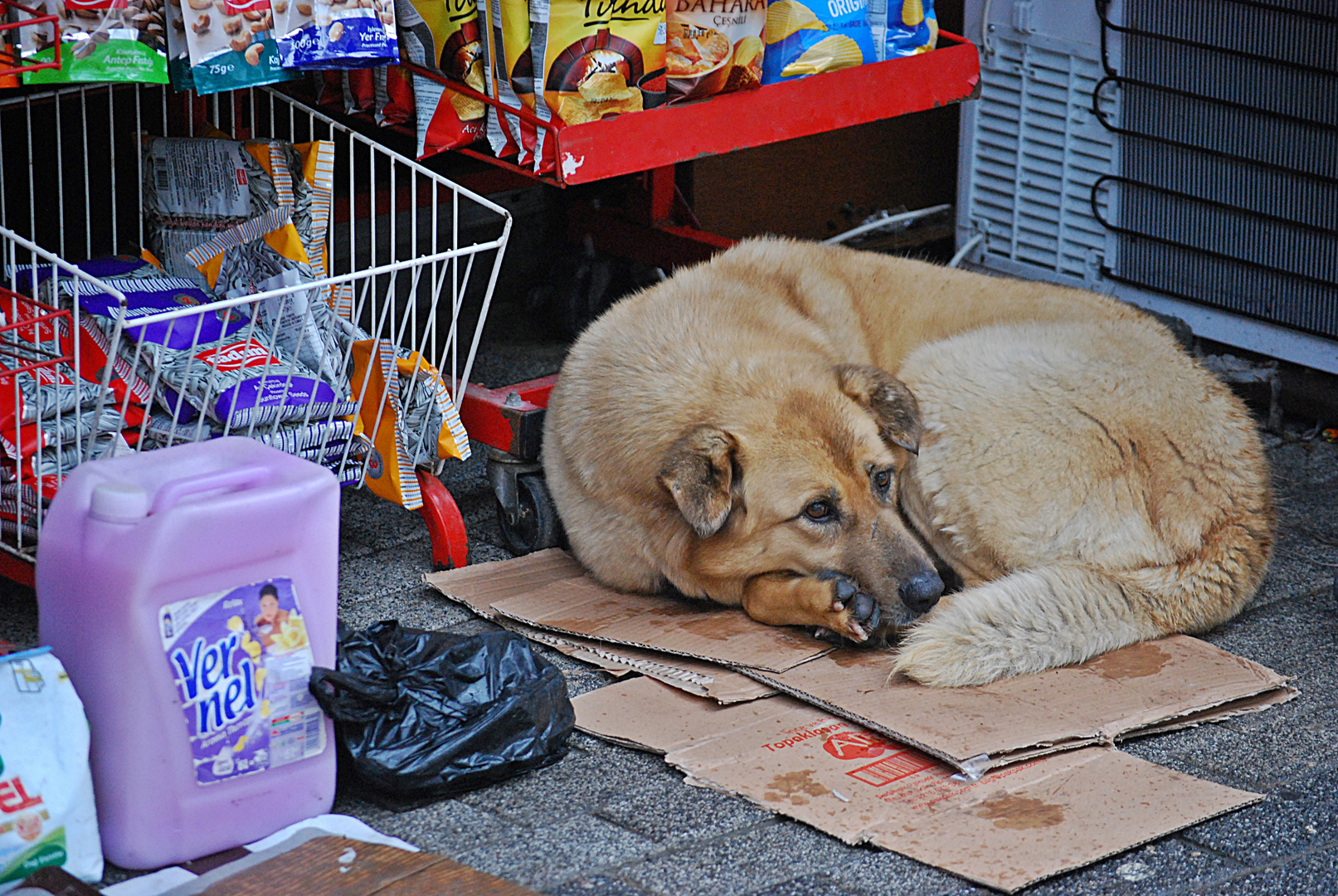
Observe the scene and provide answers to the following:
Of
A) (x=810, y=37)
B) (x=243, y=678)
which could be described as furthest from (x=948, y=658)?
(x=810, y=37)

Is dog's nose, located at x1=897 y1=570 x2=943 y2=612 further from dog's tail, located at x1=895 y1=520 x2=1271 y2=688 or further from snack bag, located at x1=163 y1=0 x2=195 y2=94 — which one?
snack bag, located at x1=163 y1=0 x2=195 y2=94

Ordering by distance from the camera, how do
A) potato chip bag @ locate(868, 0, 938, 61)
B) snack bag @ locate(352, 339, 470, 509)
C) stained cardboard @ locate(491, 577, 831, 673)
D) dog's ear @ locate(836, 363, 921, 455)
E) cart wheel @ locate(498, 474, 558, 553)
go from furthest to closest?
potato chip bag @ locate(868, 0, 938, 61) → cart wheel @ locate(498, 474, 558, 553) → snack bag @ locate(352, 339, 470, 509) → dog's ear @ locate(836, 363, 921, 455) → stained cardboard @ locate(491, 577, 831, 673)

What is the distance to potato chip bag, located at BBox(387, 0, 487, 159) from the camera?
10.2 ft

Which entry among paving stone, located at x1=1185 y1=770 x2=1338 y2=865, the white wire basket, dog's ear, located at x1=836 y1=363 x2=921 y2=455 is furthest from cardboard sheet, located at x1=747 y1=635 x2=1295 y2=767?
the white wire basket

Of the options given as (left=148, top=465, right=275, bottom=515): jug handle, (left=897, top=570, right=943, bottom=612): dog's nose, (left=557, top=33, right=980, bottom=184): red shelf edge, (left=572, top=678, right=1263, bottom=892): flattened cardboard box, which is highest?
(left=557, top=33, right=980, bottom=184): red shelf edge

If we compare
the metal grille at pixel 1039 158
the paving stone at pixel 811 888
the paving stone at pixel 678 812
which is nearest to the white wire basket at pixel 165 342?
the paving stone at pixel 678 812

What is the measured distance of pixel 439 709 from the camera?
96.9 inches

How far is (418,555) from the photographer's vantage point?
348 cm

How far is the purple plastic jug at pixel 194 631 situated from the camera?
6.86 feet

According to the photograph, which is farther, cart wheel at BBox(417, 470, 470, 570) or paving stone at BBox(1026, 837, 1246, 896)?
cart wheel at BBox(417, 470, 470, 570)

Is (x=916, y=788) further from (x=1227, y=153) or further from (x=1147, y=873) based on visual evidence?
(x=1227, y=153)

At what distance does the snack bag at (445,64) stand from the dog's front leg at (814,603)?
4.04 ft

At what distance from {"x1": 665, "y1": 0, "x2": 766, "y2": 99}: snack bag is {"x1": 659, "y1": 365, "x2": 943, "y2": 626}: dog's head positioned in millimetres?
776

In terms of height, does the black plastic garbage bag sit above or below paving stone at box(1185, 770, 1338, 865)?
above
